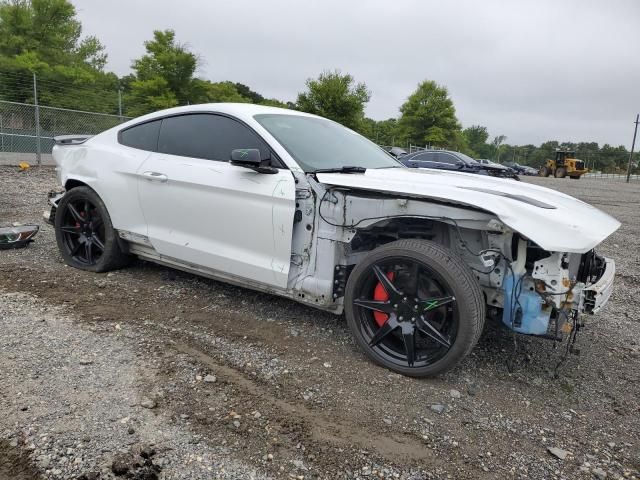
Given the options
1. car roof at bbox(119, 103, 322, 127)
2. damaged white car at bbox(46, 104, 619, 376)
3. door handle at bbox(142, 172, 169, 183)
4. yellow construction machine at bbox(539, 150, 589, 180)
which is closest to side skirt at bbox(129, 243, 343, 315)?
damaged white car at bbox(46, 104, 619, 376)

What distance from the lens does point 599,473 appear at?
2199mm

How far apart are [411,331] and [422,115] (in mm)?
41366

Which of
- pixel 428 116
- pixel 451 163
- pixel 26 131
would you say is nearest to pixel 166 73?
pixel 26 131

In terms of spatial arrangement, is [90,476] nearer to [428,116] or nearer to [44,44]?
[44,44]

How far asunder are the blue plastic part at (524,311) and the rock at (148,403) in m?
1.94

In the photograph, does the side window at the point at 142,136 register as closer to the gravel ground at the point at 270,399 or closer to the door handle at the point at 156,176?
the door handle at the point at 156,176

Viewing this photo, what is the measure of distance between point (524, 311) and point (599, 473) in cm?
84

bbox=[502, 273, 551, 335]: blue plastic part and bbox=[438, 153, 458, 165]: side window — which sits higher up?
bbox=[438, 153, 458, 165]: side window

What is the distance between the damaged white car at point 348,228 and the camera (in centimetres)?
270

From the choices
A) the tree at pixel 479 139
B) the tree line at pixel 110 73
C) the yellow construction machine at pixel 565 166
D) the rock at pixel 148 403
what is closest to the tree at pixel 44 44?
the tree line at pixel 110 73

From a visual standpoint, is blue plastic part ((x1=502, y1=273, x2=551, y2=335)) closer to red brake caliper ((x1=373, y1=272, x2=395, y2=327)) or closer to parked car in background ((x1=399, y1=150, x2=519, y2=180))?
red brake caliper ((x1=373, y1=272, x2=395, y2=327))

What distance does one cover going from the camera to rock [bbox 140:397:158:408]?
2439 mm

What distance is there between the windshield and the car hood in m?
0.33

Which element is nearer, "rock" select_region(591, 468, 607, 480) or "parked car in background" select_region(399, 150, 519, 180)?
"rock" select_region(591, 468, 607, 480)
